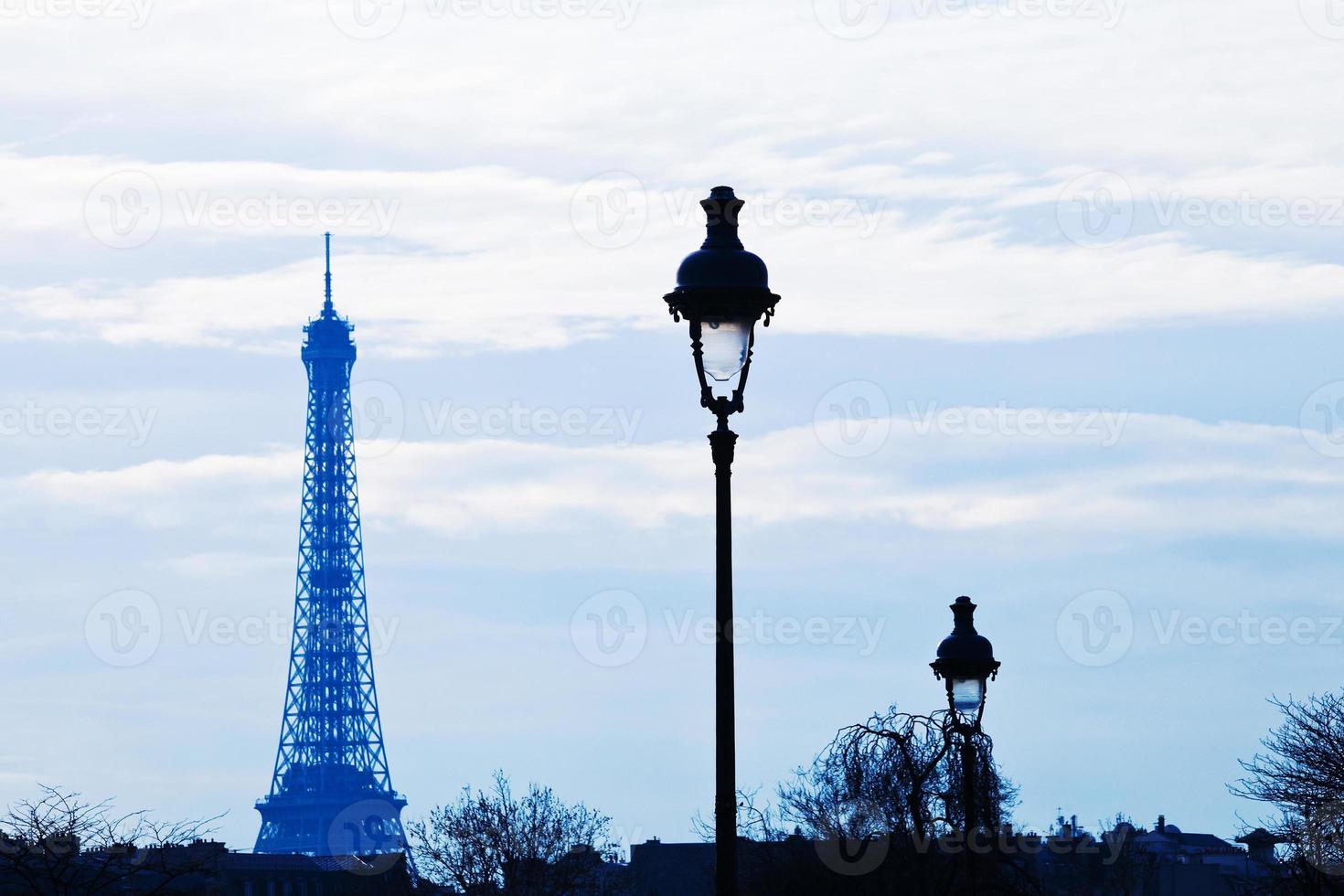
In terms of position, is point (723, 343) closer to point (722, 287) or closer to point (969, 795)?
point (722, 287)

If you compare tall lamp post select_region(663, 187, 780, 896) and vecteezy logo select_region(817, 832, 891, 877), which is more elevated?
tall lamp post select_region(663, 187, 780, 896)

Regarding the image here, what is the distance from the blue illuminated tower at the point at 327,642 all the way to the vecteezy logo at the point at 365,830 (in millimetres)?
808

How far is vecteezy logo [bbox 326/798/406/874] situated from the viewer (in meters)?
167

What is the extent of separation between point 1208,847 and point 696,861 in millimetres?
40113

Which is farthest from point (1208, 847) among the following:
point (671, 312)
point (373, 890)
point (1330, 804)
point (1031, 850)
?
point (671, 312)

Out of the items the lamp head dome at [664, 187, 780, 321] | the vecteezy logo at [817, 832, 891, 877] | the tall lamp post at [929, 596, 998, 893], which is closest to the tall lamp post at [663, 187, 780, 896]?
the lamp head dome at [664, 187, 780, 321]

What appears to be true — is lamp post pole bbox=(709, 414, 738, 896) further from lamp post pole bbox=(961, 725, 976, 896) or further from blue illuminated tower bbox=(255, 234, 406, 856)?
blue illuminated tower bbox=(255, 234, 406, 856)

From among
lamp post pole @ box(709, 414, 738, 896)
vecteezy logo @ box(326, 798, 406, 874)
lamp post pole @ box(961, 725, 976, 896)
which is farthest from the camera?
vecteezy logo @ box(326, 798, 406, 874)

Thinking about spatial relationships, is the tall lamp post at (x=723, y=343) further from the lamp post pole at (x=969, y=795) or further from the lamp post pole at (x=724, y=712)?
the lamp post pole at (x=969, y=795)

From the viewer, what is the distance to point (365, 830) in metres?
168

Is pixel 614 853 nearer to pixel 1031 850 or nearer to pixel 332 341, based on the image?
pixel 1031 850

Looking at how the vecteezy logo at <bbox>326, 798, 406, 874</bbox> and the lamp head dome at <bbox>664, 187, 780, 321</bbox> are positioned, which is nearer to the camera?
the lamp head dome at <bbox>664, 187, 780, 321</bbox>

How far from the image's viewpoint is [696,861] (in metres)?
159

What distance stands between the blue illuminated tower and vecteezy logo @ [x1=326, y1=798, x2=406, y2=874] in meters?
0.81
